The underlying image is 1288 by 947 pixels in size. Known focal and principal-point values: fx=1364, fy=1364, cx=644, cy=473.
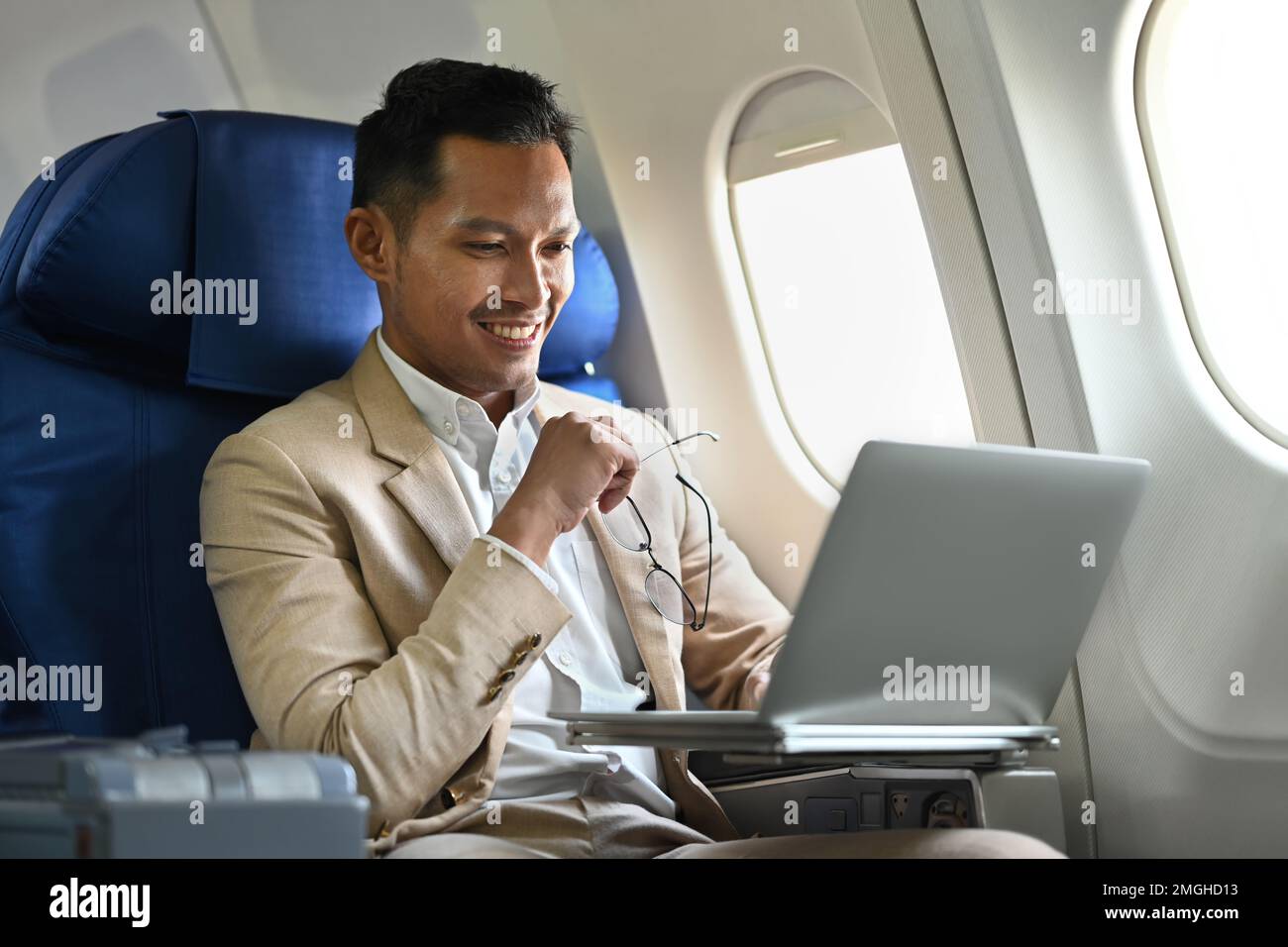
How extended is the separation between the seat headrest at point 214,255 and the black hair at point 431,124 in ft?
0.41

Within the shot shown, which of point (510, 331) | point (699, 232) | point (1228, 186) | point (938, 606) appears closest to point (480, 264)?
point (510, 331)

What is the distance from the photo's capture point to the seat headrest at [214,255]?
2.03 metres

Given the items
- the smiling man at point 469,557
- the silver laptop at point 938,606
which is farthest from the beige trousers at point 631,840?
the silver laptop at point 938,606

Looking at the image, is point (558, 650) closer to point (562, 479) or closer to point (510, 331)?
point (562, 479)

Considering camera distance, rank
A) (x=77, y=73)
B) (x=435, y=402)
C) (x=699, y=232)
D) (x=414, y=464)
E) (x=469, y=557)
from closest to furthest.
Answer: (x=469, y=557) < (x=414, y=464) < (x=435, y=402) < (x=699, y=232) < (x=77, y=73)

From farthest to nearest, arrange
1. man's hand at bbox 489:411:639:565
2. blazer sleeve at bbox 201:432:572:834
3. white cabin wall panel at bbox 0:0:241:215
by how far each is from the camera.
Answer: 1. white cabin wall panel at bbox 0:0:241:215
2. man's hand at bbox 489:411:639:565
3. blazer sleeve at bbox 201:432:572:834

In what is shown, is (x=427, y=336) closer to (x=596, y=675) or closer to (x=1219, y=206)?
(x=596, y=675)

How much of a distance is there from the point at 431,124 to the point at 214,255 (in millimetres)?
394

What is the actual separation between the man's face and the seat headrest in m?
0.17

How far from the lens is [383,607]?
6.31ft

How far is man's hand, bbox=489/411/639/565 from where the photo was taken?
186 centimetres

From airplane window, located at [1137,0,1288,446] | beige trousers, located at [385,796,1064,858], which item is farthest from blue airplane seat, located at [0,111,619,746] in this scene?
airplane window, located at [1137,0,1288,446]

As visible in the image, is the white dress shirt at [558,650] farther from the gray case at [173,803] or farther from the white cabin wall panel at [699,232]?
the gray case at [173,803]

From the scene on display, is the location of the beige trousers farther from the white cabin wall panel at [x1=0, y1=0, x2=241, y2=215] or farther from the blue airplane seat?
the white cabin wall panel at [x1=0, y1=0, x2=241, y2=215]
